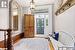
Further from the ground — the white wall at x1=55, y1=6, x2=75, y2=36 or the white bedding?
the white wall at x1=55, y1=6, x2=75, y2=36

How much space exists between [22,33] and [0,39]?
5.23 meters

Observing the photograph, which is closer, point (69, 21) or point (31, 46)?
point (69, 21)

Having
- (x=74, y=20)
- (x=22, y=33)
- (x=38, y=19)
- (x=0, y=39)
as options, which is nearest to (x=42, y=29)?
(x=38, y=19)

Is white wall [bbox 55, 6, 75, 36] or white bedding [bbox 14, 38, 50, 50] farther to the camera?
white bedding [bbox 14, 38, 50, 50]

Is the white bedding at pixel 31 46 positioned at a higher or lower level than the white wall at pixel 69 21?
lower

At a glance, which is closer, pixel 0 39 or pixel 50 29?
pixel 0 39

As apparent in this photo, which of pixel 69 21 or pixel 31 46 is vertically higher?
pixel 69 21

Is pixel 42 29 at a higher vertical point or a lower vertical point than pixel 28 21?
lower

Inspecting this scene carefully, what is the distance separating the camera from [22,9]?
478 inches

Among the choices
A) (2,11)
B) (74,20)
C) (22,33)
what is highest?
(2,11)

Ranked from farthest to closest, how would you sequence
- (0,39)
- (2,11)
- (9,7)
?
(9,7), (2,11), (0,39)

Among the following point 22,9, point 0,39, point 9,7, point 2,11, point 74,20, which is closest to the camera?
point 74,20

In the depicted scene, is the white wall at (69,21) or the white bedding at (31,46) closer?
the white wall at (69,21)

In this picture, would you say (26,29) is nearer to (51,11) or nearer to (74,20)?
(51,11)
